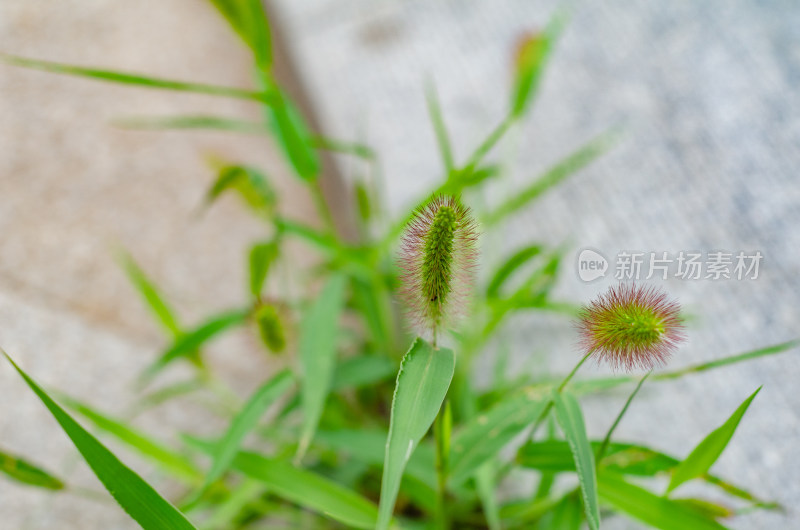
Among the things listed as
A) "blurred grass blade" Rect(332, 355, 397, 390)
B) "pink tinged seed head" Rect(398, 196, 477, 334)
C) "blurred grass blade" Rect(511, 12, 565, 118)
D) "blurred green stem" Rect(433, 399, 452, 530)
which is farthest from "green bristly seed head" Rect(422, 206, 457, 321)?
"blurred grass blade" Rect(511, 12, 565, 118)

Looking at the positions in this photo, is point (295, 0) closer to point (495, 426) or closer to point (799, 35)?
point (799, 35)

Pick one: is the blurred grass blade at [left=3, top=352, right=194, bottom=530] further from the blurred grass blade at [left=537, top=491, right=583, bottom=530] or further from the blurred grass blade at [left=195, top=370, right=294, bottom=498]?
the blurred grass blade at [left=537, top=491, right=583, bottom=530]

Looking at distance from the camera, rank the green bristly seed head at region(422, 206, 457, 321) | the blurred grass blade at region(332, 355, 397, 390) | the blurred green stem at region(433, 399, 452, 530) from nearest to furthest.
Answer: the green bristly seed head at region(422, 206, 457, 321), the blurred green stem at region(433, 399, 452, 530), the blurred grass blade at region(332, 355, 397, 390)

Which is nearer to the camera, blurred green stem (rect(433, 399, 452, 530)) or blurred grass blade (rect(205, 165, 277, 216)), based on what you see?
blurred green stem (rect(433, 399, 452, 530))

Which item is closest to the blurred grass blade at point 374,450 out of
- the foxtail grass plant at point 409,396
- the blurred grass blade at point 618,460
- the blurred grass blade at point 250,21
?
the foxtail grass plant at point 409,396

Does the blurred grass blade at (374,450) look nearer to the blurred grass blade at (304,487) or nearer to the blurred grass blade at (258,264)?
the blurred grass blade at (304,487)

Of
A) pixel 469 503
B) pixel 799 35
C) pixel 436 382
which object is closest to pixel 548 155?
pixel 799 35
